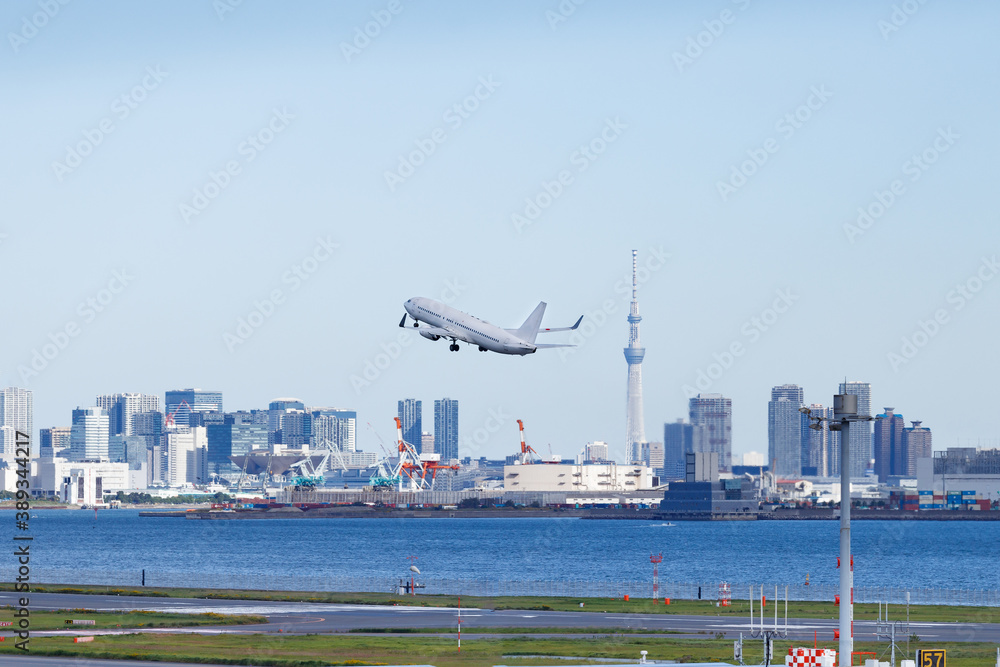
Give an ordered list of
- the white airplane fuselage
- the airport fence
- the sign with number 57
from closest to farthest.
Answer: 1. the sign with number 57
2. the white airplane fuselage
3. the airport fence

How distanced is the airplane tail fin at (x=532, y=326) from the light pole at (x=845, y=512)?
3908 cm

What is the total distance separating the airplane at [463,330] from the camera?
3314 inches

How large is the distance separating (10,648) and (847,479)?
129 feet

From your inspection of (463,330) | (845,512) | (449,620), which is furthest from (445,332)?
(845,512)

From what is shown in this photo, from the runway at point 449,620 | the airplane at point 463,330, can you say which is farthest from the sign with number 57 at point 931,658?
the airplane at point 463,330

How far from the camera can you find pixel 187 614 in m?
91.1

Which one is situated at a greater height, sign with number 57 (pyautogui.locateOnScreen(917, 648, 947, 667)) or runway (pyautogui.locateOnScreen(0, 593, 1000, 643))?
sign with number 57 (pyautogui.locateOnScreen(917, 648, 947, 667))

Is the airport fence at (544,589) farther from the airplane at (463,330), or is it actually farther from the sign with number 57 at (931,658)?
the sign with number 57 at (931,658)

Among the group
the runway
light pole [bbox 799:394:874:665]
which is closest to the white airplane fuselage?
the runway

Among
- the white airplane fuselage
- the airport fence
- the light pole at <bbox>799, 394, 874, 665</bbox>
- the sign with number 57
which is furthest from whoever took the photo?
the airport fence

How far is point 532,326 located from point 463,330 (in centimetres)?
843

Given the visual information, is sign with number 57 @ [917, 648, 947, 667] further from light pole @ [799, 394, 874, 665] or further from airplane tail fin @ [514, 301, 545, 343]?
airplane tail fin @ [514, 301, 545, 343]

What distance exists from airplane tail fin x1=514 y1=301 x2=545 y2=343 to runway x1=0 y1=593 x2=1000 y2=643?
17.8m

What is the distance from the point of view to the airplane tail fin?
92319 millimetres
